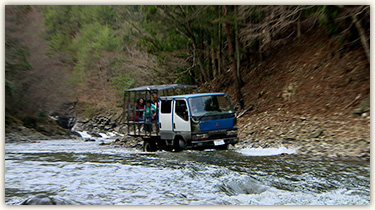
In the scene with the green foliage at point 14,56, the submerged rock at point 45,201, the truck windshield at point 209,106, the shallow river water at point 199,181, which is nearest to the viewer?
the submerged rock at point 45,201

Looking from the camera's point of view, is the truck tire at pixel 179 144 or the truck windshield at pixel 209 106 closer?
the truck windshield at pixel 209 106

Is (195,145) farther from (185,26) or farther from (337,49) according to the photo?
(185,26)

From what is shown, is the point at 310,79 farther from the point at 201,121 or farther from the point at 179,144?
the point at 179,144

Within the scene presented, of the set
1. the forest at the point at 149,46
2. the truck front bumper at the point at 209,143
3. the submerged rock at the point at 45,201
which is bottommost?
the submerged rock at the point at 45,201

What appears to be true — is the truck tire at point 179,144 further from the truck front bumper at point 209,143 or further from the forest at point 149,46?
the forest at point 149,46

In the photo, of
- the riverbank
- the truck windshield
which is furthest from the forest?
the truck windshield

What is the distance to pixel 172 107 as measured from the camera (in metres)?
12.8

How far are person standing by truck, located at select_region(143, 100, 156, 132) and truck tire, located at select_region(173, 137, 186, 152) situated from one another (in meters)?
1.36

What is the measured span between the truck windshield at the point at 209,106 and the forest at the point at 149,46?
3.28 metres

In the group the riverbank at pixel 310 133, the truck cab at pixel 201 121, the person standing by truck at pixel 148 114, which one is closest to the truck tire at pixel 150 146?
the person standing by truck at pixel 148 114

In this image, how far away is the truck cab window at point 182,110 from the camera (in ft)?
40.1

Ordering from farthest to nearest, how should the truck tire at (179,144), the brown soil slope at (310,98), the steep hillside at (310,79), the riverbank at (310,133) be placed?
1. the steep hillside at (310,79)
2. the truck tire at (179,144)
3. the brown soil slope at (310,98)
4. the riverbank at (310,133)

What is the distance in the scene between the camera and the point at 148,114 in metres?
14.2

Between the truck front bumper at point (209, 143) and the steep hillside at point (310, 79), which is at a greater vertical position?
the steep hillside at point (310, 79)
